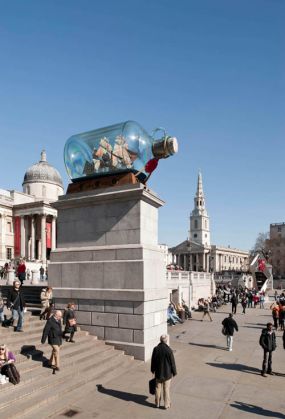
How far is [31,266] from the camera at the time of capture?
160 ft

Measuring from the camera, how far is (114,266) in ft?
39.2

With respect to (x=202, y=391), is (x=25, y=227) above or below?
above

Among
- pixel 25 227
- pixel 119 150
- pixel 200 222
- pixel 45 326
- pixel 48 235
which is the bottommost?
pixel 45 326

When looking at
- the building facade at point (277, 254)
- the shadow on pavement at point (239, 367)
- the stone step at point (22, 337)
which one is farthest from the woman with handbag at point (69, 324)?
the building facade at point (277, 254)

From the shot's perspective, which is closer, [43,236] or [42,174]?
[43,236]

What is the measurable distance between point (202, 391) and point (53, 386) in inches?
142

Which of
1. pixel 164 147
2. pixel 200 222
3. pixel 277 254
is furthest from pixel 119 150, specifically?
pixel 200 222

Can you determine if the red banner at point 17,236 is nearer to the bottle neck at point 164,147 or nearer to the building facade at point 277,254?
the bottle neck at point 164,147

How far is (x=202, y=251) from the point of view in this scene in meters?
141

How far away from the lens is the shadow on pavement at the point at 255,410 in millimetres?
7742

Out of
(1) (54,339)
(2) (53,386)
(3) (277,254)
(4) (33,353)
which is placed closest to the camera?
(2) (53,386)

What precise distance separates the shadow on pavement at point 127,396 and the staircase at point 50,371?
320 mm

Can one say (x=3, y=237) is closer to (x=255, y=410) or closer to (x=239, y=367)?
(x=239, y=367)

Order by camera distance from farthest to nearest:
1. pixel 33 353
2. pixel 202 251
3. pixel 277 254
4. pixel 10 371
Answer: pixel 202 251 → pixel 277 254 → pixel 33 353 → pixel 10 371
